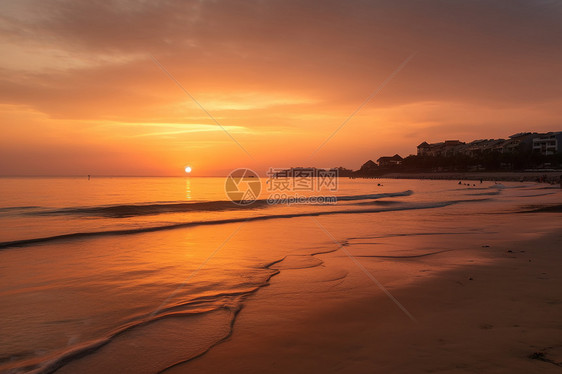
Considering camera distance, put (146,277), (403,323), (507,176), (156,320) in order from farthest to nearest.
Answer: (507,176), (146,277), (156,320), (403,323)

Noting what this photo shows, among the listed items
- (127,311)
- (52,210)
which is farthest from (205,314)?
(52,210)

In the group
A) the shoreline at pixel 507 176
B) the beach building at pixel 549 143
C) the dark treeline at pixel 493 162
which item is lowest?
the shoreline at pixel 507 176

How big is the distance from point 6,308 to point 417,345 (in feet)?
22.4

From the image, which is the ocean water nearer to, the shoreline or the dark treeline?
the shoreline

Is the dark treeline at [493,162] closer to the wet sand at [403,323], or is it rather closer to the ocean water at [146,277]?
the ocean water at [146,277]

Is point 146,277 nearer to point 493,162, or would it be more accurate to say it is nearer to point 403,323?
point 403,323

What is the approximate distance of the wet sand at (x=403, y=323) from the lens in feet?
13.3

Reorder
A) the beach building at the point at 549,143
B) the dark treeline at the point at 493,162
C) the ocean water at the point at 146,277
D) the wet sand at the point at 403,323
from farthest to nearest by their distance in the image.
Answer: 1. the beach building at the point at 549,143
2. the dark treeline at the point at 493,162
3. the ocean water at the point at 146,277
4. the wet sand at the point at 403,323

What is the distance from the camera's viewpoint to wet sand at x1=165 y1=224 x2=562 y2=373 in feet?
13.3

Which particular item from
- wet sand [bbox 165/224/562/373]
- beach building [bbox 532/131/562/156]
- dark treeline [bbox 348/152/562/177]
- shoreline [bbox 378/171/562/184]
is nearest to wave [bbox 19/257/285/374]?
wet sand [bbox 165/224/562/373]

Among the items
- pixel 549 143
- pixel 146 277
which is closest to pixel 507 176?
pixel 549 143

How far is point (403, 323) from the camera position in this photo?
5289 millimetres

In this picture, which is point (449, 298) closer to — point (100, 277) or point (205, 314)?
point (205, 314)

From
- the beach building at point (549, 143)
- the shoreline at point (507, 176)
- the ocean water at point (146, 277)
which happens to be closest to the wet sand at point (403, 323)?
the ocean water at point (146, 277)
